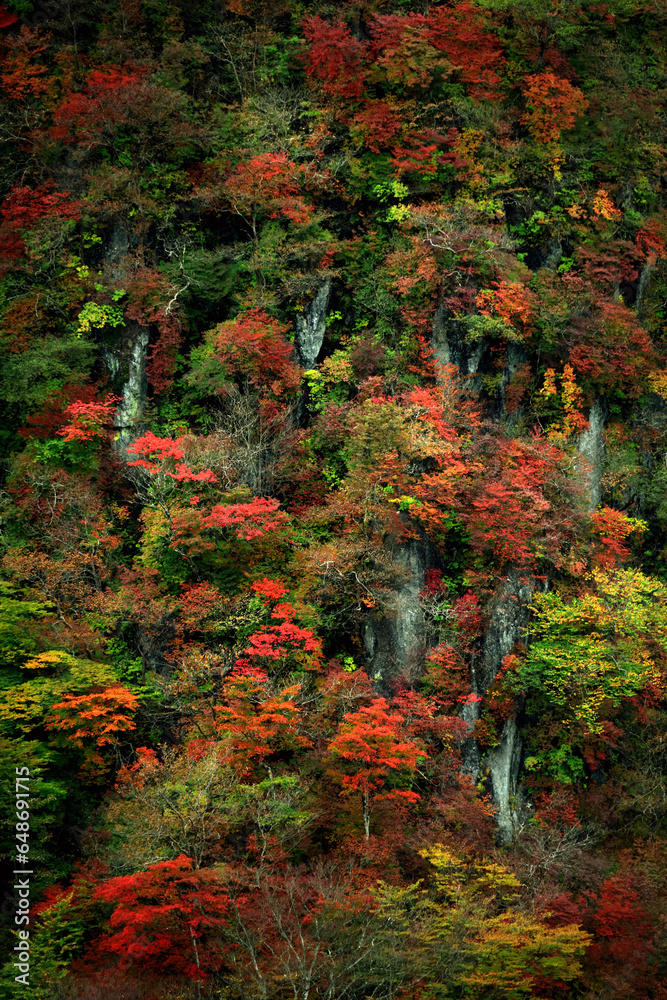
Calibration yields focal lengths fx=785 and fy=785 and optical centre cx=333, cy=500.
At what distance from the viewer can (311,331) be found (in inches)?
901

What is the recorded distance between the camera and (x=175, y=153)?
942 inches

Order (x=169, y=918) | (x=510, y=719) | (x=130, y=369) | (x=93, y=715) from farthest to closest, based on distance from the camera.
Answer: (x=130, y=369), (x=510, y=719), (x=93, y=715), (x=169, y=918)

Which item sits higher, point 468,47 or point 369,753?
point 468,47

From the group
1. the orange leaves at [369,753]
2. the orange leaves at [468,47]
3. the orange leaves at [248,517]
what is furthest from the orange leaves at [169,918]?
the orange leaves at [468,47]

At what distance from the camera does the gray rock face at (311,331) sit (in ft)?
74.8

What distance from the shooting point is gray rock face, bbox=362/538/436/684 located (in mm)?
19672

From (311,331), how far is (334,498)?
17.3 feet

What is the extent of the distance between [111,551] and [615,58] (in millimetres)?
20699

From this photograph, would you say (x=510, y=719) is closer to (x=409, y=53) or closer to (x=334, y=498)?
(x=334, y=498)

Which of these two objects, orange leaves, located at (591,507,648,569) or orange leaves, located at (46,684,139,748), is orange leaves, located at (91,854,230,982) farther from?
orange leaves, located at (591,507,648,569)

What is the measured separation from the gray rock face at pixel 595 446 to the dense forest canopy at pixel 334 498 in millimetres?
92

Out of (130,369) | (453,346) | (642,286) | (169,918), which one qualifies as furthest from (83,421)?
(642,286)
